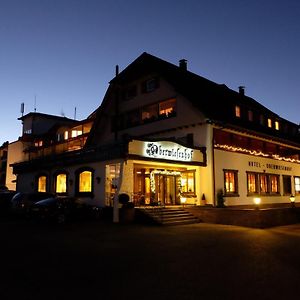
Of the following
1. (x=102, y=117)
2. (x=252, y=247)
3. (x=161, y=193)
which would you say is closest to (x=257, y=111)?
(x=161, y=193)

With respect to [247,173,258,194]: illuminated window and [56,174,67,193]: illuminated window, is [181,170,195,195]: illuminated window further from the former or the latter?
[56,174,67,193]: illuminated window

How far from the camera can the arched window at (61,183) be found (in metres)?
25.5

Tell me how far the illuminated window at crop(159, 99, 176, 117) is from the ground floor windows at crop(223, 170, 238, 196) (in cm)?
569

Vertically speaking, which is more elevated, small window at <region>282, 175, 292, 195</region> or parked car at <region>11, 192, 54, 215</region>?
small window at <region>282, 175, 292, 195</region>

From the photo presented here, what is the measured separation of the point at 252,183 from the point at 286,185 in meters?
5.71

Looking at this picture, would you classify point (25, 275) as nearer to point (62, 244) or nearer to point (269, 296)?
point (62, 244)

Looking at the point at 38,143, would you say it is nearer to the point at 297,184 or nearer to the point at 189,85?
the point at 189,85

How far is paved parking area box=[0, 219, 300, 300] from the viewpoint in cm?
635

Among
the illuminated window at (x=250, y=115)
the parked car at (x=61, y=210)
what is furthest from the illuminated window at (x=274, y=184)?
the parked car at (x=61, y=210)

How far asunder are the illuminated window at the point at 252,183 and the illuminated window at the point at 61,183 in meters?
13.5

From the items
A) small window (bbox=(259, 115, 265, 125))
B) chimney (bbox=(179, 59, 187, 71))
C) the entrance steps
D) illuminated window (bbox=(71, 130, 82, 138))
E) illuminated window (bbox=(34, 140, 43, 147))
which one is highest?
chimney (bbox=(179, 59, 187, 71))

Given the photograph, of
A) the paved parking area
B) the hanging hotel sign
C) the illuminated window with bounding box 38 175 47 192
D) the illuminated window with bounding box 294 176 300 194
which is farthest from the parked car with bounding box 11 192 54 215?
the illuminated window with bounding box 294 176 300 194

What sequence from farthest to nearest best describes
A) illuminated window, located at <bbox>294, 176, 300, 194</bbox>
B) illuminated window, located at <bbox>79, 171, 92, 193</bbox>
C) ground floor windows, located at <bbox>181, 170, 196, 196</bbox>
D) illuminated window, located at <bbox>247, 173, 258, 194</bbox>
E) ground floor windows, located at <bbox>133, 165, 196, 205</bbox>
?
illuminated window, located at <bbox>294, 176, 300, 194</bbox>
illuminated window, located at <bbox>247, 173, 258, 194</bbox>
ground floor windows, located at <bbox>181, 170, 196, 196</bbox>
illuminated window, located at <bbox>79, 171, 92, 193</bbox>
ground floor windows, located at <bbox>133, 165, 196, 205</bbox>

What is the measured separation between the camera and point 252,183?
2606 centimetres
